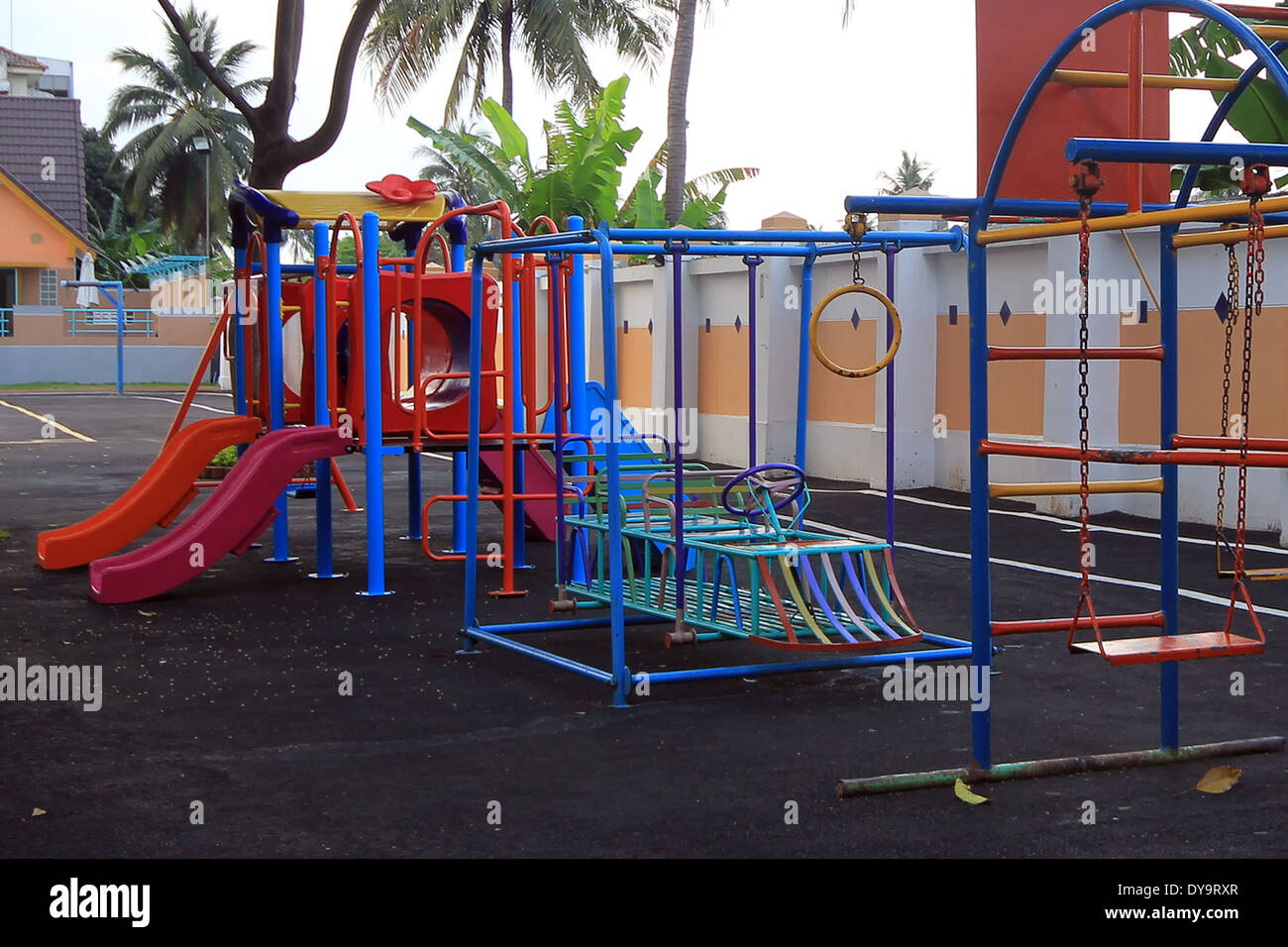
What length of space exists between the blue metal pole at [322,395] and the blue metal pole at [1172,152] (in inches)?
251

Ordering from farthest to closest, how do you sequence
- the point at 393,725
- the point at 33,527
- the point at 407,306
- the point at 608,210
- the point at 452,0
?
the point at 452,0, the point at 608,210, the point at 33,527, the point at 407,306, the point at 393,725

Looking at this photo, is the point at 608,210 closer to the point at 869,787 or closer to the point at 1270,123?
the point at 1270,123

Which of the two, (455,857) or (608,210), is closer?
(455,857)

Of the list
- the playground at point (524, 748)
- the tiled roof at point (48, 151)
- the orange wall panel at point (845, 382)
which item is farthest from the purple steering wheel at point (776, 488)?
the tiled roof at point (48, 151)

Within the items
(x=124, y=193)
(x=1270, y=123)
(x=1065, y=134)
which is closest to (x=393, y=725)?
(x=1065, y=134)

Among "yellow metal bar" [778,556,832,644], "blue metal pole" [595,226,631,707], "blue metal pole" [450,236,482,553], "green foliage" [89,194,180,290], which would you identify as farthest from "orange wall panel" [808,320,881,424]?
"green foliage" [89,194,180,290]

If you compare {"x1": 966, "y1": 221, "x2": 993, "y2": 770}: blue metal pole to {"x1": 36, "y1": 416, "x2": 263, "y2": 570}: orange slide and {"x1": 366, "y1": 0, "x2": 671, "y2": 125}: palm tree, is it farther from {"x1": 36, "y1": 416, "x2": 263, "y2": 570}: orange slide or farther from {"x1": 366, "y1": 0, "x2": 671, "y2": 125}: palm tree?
{"x1": 366, "y1": 0, "x2": 671, "y2": 125}: palm tree

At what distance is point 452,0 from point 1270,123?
79.6 feet

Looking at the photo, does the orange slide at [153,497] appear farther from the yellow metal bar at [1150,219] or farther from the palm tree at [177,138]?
the palm tree at [177,138]

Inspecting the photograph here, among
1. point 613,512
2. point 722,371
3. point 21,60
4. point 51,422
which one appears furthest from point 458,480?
point 21,60

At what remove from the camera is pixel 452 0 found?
3444 cm

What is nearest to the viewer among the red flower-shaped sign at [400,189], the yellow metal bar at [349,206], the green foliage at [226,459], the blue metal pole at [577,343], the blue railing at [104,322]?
the blue metal pole at [577,343]

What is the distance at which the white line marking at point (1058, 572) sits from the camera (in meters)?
8.87

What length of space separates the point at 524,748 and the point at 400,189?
6.53 m
